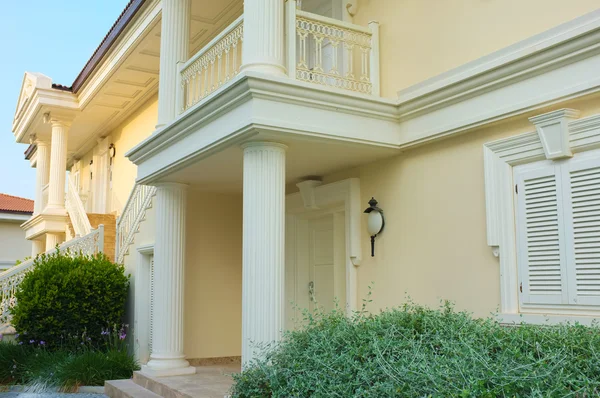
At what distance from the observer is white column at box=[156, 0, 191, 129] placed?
8.88 m

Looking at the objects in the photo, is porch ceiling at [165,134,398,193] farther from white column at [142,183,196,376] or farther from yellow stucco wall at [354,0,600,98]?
yellow stucco wall at [354,0,600,98]

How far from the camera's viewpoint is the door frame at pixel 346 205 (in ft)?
25.3

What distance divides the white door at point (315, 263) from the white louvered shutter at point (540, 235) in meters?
3.00

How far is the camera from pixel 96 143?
1973 cm

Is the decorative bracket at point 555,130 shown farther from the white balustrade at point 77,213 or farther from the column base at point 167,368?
the white balustrade at point 77,213

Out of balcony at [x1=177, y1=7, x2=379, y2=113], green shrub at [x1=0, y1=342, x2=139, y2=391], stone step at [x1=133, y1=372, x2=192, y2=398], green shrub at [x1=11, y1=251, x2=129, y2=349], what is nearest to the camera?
balcony at [x1=177, y1=7, x2=379, y2=113]

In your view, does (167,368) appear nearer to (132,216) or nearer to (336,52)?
(132,216)

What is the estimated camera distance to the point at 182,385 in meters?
7.67

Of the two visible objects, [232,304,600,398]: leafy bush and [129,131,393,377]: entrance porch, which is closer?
[232,304,600,398]: leafy bush

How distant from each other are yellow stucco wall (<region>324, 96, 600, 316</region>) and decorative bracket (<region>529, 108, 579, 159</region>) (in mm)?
101


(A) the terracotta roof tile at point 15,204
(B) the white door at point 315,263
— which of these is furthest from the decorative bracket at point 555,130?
(A) the terracotta roof tile at point 15,204

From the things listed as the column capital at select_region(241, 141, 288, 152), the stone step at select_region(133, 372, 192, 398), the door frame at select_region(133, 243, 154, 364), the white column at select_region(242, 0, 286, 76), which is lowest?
the stone step at select_region(133, 372, 192, 398)

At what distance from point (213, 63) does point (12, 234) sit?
77.1 ft

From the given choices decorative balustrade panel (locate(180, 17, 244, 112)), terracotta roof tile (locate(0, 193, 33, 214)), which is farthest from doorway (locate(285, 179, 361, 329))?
terracotta roof tile (locate(0, 193, 33, 214))
